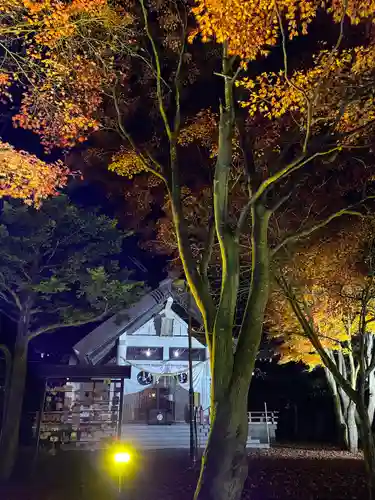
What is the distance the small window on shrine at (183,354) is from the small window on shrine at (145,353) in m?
0.59

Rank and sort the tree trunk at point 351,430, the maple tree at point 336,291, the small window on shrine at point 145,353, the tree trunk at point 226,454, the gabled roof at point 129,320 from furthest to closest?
the small window on shrine at point 145,353 → the tree trunk at point 351,430 → the gabled roof at point 129,320 → the maple tree at point 336,291 → the tree trunk at point 226,454

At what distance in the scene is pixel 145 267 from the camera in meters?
25.5

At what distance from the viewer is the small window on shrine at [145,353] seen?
2039 cm

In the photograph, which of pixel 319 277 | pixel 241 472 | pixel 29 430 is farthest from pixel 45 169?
pixel 29 430

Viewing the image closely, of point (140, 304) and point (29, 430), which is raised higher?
point (140, 304)

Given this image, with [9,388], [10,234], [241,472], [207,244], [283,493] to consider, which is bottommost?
[283,493]

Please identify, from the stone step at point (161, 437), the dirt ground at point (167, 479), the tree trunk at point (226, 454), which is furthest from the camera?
the stone step at point (161, 437)

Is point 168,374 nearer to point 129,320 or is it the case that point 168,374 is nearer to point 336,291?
point 129,320

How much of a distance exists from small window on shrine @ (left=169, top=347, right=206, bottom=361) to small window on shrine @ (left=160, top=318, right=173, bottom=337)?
2.49 feet

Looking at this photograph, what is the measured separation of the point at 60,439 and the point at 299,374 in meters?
18.4

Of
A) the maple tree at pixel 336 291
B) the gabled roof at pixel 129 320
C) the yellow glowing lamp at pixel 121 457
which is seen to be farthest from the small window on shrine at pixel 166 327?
the yellow glowing lamp at pixel 121 457

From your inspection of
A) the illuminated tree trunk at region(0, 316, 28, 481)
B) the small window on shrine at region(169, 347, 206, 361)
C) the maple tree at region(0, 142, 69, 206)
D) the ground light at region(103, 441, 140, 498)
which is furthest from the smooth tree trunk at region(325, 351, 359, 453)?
the maple tree at region(0, 142, 69, 206)

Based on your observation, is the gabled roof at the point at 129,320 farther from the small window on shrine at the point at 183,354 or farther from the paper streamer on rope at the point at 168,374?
the small window on shrine at the point at 183,354

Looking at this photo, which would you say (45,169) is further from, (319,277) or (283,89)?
(319,277)
